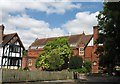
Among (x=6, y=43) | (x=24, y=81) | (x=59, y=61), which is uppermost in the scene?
(x=6, y=43)

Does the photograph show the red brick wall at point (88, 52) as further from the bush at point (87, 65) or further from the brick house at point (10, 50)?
the brick house at point (10, 50)

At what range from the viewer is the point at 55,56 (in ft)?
180

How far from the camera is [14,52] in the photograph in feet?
195

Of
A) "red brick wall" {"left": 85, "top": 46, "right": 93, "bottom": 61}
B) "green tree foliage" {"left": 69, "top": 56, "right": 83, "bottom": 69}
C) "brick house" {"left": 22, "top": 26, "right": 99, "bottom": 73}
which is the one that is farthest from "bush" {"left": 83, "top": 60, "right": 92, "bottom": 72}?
"red brick wall" {"left": 85, "top": 46, "right": 93, "bottom": 61}

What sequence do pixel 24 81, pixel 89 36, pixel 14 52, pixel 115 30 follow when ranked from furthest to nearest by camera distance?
pixel 89 36, pixel 14 52, pixel 24 81, pixel 115 30

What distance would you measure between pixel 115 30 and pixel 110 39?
1110 mm

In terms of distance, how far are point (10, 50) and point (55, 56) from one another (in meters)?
10.9

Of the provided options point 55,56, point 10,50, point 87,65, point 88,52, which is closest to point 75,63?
point 87,65

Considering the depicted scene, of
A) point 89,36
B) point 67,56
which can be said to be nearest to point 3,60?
point 67,56

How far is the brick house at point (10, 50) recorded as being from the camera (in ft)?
188

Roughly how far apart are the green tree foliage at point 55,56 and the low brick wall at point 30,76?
302 inches

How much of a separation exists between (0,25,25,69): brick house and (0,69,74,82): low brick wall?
53.5 ft

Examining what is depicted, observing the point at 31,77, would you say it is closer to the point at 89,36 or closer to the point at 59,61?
the point at 59,61

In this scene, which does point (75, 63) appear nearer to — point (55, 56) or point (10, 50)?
point (55, 56)
